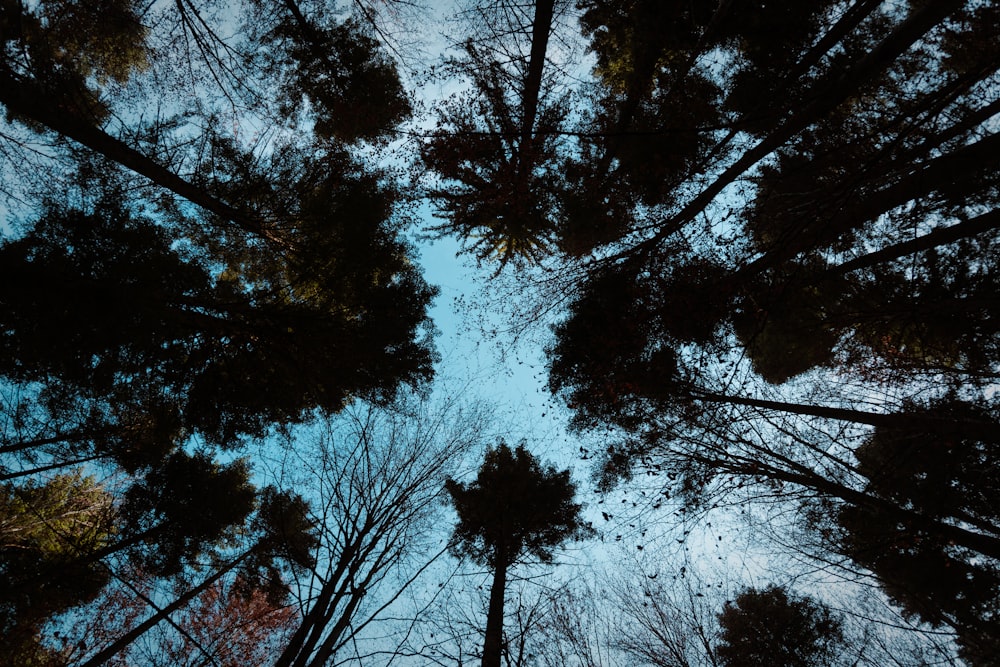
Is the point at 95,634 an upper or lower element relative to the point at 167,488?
lower

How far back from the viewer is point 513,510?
29.8ft

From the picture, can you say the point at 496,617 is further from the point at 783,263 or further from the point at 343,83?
→ the point at 343,83

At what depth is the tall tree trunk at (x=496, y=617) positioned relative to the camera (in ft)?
20.4

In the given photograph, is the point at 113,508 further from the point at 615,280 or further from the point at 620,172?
the point at 620,172

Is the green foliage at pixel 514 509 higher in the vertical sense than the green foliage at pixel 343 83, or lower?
lower

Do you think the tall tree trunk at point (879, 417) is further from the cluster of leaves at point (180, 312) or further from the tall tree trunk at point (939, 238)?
the cluster of leaves at point (180, 312)

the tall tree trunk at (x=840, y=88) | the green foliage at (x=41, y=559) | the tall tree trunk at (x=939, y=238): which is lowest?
the green foliage at (x=41, y=559)

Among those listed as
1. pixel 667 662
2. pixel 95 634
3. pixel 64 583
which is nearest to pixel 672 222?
pixel 667 662

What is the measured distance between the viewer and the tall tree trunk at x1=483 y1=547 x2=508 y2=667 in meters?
6.21

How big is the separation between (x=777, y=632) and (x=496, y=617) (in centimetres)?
731

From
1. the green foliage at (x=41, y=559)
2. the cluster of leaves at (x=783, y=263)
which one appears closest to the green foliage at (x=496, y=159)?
the cluster of leaves at (x=783, y=263)

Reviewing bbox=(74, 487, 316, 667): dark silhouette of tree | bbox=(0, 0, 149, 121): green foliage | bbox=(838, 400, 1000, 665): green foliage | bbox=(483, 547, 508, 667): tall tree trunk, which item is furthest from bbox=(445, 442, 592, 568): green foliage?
bbox=(0, 0, 149, 121): green foliage

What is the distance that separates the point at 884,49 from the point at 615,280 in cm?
478

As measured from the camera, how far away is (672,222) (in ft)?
23.3
